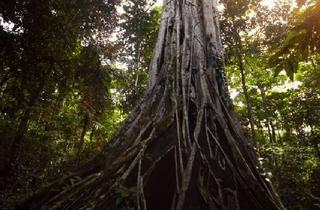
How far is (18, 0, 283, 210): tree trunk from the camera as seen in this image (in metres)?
2.34

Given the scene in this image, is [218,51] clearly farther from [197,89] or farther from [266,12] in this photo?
[266,12]

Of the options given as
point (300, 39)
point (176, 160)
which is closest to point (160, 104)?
point (176, 160)

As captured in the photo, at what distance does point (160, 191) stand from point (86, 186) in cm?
69

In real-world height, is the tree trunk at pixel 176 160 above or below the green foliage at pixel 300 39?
below

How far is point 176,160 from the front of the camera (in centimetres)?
260

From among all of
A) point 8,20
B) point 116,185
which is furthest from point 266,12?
point 116,185

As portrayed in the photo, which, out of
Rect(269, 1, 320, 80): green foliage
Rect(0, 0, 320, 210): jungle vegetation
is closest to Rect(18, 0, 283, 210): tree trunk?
Rect(0, 0, 320, 210): jungle vegetation

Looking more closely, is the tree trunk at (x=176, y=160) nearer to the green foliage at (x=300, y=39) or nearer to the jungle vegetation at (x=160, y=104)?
the jungle vegetation at (x=160, y=104)

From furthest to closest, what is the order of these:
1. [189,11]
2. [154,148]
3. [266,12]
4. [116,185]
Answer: [266,12]
[189,11]
[154,148]
[116,185]

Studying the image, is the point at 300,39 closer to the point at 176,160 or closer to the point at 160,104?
the point at 160,104

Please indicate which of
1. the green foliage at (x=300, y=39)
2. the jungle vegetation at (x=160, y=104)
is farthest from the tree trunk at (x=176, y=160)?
the green foliage at (x=300, y=39)

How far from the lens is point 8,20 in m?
6.09

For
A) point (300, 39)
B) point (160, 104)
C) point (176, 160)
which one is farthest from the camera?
point (160, 104)

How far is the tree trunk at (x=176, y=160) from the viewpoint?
234 centimetres
